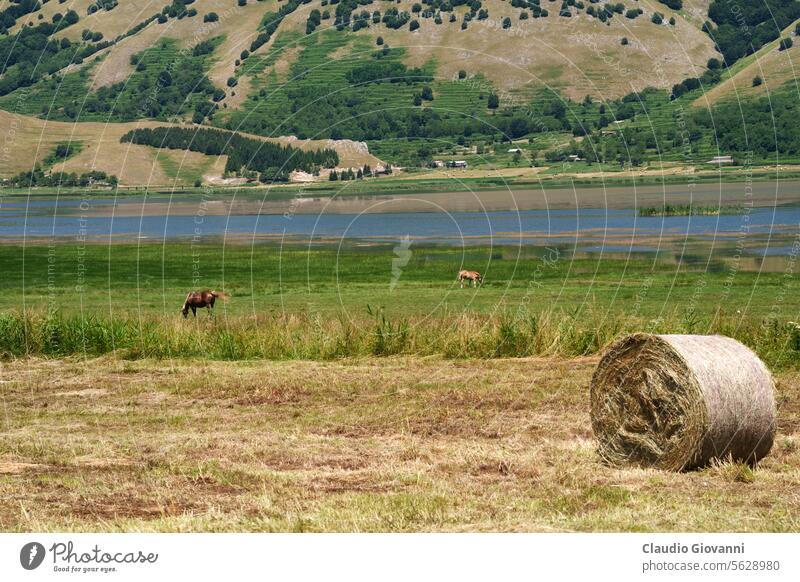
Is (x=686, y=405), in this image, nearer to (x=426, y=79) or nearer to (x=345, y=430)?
(x=345, y=430)

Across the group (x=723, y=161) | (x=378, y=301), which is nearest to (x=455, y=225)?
(x=378, y=301)

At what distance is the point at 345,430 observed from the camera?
55.5 ft

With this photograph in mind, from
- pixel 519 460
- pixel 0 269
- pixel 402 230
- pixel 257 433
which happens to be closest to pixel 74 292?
pixel 0 269

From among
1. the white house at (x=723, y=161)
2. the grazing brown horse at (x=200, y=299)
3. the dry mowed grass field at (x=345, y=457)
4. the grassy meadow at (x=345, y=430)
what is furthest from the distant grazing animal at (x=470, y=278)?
the white house at (x=723, y=161)

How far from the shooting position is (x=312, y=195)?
456ft

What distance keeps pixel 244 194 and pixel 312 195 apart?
32072mm

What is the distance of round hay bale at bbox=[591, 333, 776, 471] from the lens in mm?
13289

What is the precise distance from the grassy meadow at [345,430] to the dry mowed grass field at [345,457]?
0.04 metres

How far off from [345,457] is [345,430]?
2.11 meters

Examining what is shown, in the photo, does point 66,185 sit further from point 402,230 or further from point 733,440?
point 733,440

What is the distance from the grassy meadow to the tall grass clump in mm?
45

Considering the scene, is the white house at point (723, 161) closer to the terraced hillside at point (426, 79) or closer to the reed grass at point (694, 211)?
the terraced hillside at point (426, 79)

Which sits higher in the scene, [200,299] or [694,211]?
[200,299]

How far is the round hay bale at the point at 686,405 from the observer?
43.6 ft
